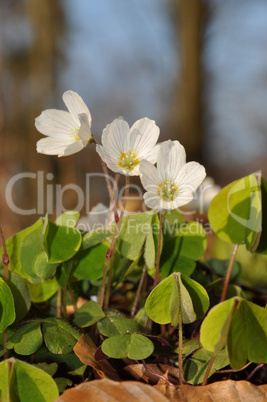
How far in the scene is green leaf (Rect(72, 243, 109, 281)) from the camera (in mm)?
708

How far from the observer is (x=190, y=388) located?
0.55 metres

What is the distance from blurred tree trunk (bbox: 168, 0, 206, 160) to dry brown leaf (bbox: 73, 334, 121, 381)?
532 cm

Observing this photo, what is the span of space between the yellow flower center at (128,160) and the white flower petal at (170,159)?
5 cm

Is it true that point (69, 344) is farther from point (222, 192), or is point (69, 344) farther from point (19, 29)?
point (19, 29)

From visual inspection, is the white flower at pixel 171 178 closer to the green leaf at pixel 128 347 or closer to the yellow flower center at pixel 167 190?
the yellow flower center at pixel 167 190

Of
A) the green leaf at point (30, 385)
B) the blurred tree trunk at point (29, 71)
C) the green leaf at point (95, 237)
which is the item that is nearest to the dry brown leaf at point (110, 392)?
the green leaf at point (30, 385)

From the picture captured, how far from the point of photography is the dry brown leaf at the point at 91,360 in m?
0.56

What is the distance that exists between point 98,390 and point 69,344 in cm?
11

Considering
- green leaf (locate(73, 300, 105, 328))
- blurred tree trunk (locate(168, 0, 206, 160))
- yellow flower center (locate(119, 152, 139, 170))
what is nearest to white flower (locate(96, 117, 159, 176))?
yellow flower center (locate(119, 152, 139, 170))

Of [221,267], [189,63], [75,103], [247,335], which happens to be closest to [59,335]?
[247,335]

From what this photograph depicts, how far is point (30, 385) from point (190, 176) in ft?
1.20

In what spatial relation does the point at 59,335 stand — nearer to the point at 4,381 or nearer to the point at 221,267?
the point at 4,381

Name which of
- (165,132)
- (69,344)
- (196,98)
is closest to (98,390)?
(69,344)

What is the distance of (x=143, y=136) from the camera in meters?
0.67
